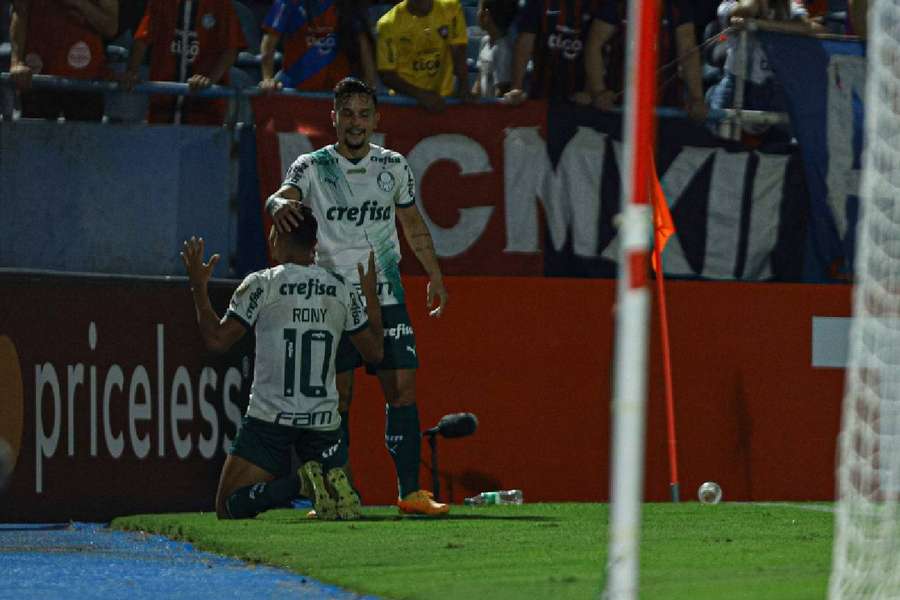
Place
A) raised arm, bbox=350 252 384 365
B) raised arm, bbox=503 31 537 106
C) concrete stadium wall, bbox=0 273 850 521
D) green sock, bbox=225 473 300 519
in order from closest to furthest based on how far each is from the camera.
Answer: green sock, bbox=225 473 300 519 < raised arm, bbox=350 252 384 365 < concrete stadium wall, bbox=0 273 850 521 < raised arm, bbox=503 31 537 106

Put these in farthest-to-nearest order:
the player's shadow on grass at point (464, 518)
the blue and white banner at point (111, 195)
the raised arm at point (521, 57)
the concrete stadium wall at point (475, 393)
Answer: the raised arm at point (521, 57), the blue and white banner at point (111, 195), the concrete stadium wall at point (475, 393), the player's shadow on grass at point (464, 518)

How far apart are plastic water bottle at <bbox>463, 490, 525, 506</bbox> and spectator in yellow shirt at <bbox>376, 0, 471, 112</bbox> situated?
2492 mm

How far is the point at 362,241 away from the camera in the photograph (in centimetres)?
949

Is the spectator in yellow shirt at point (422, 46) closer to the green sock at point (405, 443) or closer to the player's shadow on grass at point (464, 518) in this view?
the green sock at point (405, 443)

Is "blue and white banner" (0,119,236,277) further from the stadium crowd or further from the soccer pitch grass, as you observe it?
the soccer pitch grass

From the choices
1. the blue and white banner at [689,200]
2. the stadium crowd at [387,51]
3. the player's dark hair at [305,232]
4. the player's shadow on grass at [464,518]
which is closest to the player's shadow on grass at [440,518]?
the player's shadow on grass at [464,518]

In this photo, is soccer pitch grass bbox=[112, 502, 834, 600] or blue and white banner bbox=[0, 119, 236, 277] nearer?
soccer pitch grass bbox=[112, 502, 834, 600]

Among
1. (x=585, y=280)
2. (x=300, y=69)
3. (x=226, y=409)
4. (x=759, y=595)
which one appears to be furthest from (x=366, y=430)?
(x=759, y=595)

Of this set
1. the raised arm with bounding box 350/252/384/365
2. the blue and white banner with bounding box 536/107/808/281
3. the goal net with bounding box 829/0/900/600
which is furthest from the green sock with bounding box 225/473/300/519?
the blue and white banner with bounding box 536/107/808/281

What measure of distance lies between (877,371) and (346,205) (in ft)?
9.60

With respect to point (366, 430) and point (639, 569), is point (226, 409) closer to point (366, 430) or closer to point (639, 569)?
point (366, 430)

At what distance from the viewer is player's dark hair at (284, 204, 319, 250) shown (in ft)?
29.4

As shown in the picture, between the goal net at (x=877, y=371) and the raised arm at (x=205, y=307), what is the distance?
9.87 feet

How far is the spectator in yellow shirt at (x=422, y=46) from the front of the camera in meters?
11.5
